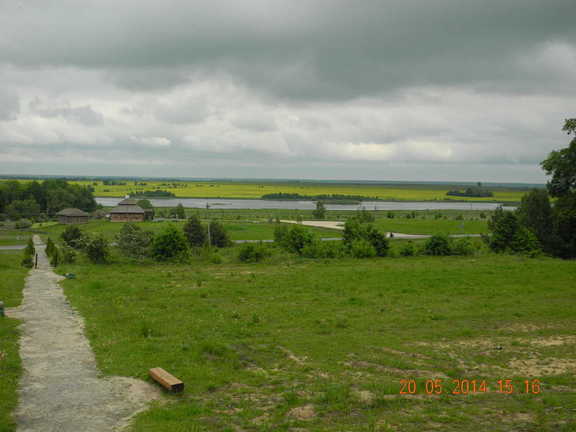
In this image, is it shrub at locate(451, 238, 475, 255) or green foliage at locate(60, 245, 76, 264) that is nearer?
green foliage at locate(60, 245, 76, 264)

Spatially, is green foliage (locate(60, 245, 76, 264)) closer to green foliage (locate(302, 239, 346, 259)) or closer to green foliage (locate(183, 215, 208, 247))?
green foliage (locate(183, 215, 208, 247))

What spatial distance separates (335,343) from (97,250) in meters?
23.1

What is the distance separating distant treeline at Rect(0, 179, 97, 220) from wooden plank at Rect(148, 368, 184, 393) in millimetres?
89601

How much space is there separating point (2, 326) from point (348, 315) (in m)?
11.0

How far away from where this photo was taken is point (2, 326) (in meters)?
13.3

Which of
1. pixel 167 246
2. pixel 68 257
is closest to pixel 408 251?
pixel 167 246

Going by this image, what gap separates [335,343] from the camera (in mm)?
12750

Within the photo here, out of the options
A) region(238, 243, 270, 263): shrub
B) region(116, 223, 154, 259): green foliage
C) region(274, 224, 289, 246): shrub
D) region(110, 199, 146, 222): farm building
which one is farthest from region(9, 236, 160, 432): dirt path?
region(110, 199, 146, 222): farm building

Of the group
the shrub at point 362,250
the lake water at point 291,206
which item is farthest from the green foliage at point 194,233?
the lake water at point 291,206

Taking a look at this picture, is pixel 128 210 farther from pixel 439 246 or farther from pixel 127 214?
pixel 439 246
